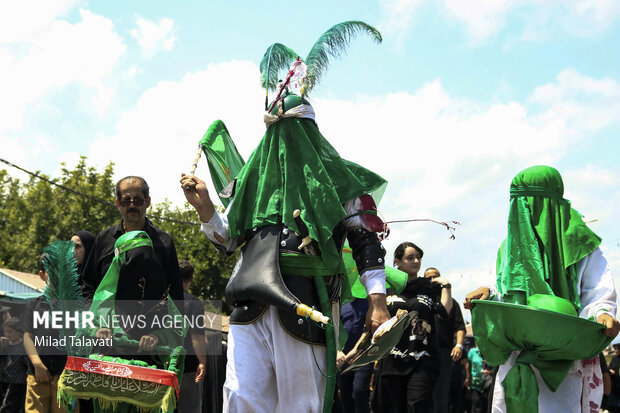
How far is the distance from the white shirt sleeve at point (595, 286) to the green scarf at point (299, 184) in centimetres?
170

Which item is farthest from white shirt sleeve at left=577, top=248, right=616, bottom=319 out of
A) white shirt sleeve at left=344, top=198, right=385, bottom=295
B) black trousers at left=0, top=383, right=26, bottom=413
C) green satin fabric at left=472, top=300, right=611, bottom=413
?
black trousers at left=0, top=383, right=26, bottom=413

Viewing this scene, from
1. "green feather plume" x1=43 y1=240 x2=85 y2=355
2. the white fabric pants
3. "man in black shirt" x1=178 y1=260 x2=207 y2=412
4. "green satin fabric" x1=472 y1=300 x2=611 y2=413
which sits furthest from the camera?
"man in black shirt" x1=178 y1=260 x2=207 y2=412

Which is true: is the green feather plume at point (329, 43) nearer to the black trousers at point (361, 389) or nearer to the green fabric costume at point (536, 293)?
the green fabric costume at point (536, 293)

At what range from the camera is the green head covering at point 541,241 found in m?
A: 5.18

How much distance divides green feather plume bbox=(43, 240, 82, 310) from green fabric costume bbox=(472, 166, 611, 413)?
9.37 ft

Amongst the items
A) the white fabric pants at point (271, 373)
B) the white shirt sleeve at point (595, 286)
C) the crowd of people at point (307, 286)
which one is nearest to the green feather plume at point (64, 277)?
the crowd of people at point (307, 286)

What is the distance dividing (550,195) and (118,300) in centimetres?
313

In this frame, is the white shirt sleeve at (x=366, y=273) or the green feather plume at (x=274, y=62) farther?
the green feather plume at (x=274, y=62)

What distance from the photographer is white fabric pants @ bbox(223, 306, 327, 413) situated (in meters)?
3.92

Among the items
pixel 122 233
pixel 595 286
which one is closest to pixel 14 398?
pixel 122 233

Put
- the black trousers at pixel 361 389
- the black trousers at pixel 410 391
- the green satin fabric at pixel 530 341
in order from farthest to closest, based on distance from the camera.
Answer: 1. the black trousers at pixel 361 389
2. the black trousers at pixel 410 391
3. the green satin fabric at pixel 530 341

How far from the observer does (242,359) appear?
3.99 m

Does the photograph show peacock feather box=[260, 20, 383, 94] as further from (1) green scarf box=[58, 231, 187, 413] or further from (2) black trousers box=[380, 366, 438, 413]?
(2) black trousers box=[380, 366, 438, 413]

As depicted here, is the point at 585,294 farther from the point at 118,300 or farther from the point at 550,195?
the point at 118,300
